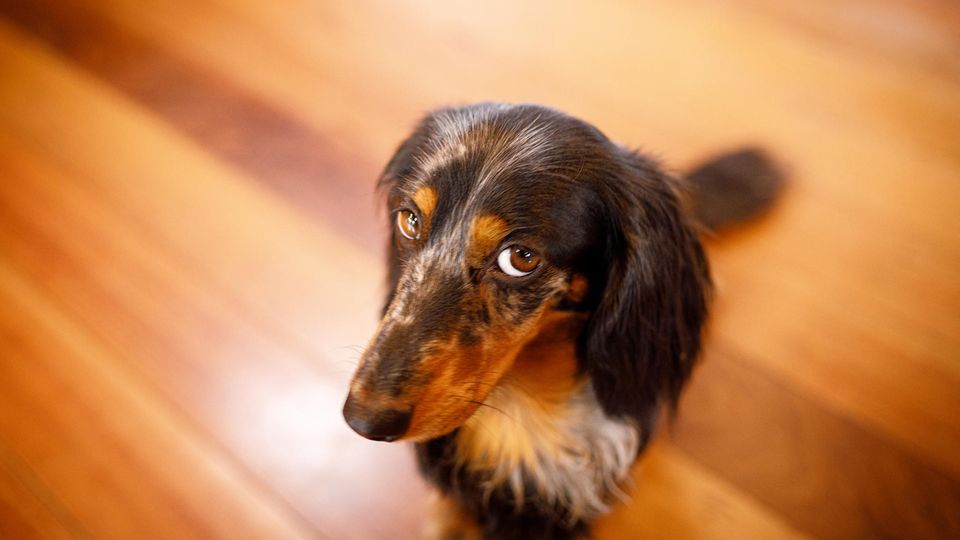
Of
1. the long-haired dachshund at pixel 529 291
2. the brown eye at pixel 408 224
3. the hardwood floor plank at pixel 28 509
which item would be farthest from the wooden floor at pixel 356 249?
the brown eye at pixel 408 224

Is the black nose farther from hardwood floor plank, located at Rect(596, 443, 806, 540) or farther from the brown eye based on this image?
hardwood floor plank, located at Rect(596, 443, 806, 540)

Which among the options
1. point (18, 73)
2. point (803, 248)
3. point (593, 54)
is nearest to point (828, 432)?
point (803, 248)

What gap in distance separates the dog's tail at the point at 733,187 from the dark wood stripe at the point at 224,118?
2.99 feet

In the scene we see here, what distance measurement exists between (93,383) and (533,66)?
5.54ft

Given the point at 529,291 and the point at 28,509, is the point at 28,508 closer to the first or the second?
the point at 28,509

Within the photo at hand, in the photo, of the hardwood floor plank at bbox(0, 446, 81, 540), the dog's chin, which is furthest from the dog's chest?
the hardwood floor plank at bbox(0, 446, 81, 540)

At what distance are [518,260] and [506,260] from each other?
0.02 meters

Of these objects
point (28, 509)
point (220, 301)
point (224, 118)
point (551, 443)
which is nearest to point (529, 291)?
point (551, 443)

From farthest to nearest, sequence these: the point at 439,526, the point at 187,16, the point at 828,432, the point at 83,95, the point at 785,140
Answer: the point at 187,16 → the point at 83,95 → the point at 785,140 → the point at 828,432 → the point at 439,526

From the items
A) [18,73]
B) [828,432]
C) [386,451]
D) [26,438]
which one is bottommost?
[26,438]

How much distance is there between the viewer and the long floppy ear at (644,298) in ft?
3.77

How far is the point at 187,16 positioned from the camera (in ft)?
8.89

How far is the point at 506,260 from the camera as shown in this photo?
1.11m

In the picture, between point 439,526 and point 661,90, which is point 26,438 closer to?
point 439,526
